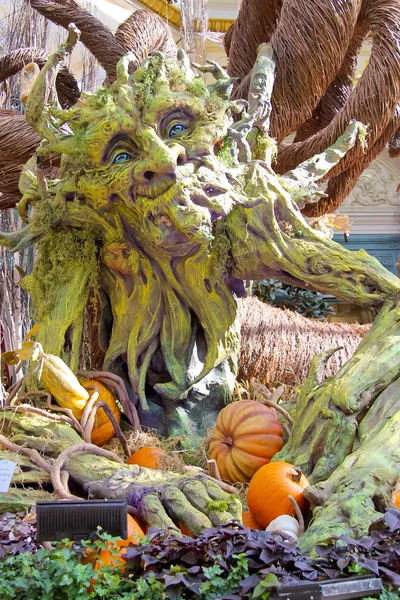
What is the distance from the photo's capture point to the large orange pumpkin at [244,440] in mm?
2584

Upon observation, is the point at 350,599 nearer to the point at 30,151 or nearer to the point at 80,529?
the point at 80,529

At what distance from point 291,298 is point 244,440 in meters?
4.13

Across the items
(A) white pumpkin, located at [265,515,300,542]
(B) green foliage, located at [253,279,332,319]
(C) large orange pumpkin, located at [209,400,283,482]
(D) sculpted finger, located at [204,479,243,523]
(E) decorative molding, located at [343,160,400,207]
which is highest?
(A) white pumpkin, located at [265,515,300,542]

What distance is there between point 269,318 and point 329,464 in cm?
226

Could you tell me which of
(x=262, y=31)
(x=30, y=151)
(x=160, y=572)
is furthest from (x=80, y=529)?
(x=262, y=31)

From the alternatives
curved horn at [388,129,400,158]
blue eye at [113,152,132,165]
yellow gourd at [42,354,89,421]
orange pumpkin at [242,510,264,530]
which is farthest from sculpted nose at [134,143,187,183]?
curved horn at [388,129,400,158]

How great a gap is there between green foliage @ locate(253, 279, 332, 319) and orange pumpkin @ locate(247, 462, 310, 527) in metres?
4.18

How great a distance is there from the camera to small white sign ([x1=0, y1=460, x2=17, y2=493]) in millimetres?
2154

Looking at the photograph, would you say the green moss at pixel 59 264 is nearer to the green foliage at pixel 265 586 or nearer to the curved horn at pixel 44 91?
the curved horn at pixel 44 91

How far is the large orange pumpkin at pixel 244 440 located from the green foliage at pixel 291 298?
12.3 ft

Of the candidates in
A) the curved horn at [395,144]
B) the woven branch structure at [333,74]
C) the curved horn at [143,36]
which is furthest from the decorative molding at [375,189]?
the curved horn at [143,36]

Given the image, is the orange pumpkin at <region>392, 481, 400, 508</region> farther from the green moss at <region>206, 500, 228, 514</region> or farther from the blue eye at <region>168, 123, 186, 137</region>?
the blue eye at <region>168, 123, 186, 137</region>

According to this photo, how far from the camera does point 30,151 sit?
422 centimetres

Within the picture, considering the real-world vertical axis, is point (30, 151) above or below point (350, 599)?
below
